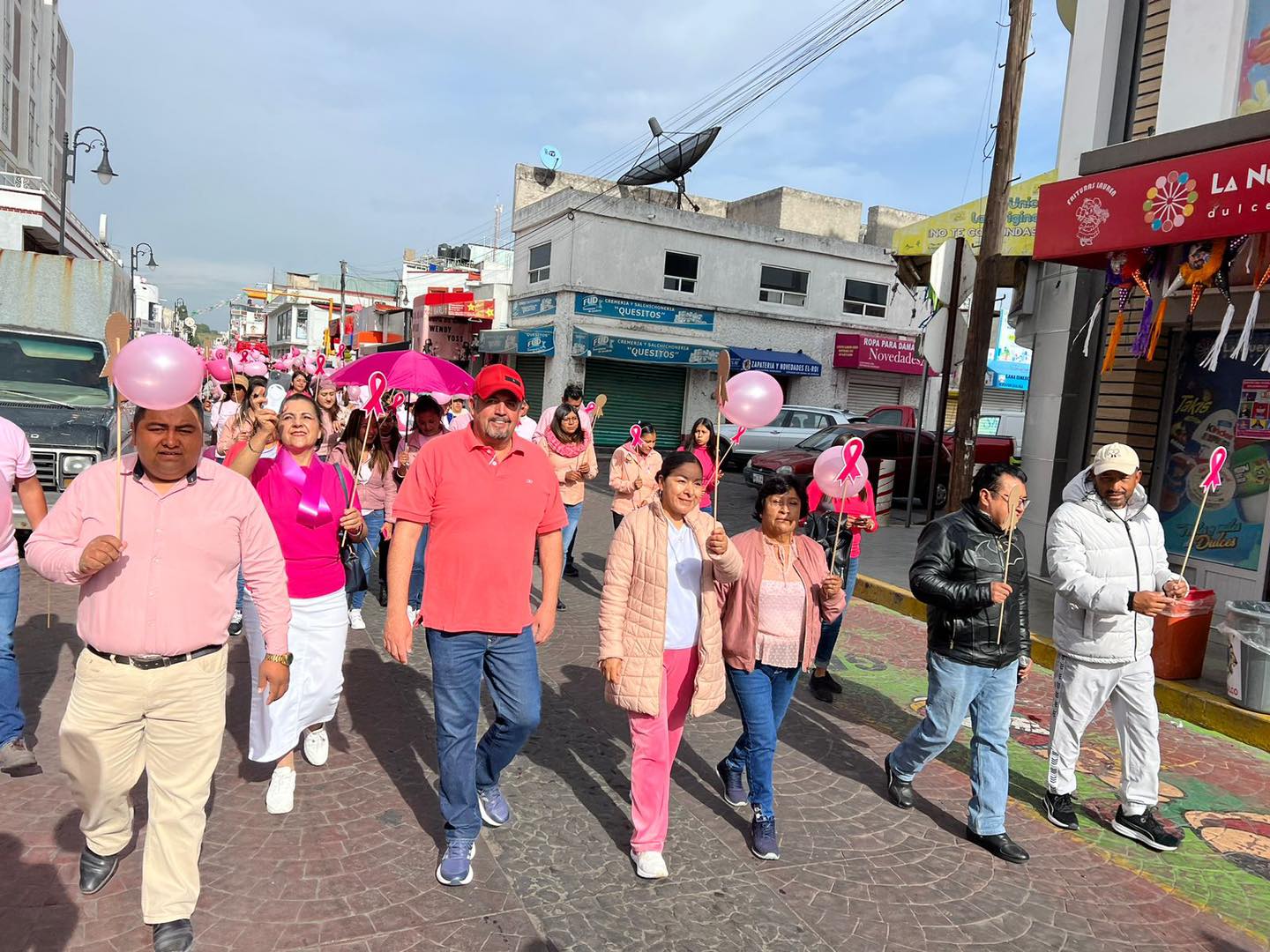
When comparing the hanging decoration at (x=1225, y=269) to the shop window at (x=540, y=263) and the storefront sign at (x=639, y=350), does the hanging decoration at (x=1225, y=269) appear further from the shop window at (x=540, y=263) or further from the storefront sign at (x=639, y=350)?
the shop window at (x=540, y=263)

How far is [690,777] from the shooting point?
4.60 m

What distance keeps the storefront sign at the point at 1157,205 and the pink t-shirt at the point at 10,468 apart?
7510 millimetres

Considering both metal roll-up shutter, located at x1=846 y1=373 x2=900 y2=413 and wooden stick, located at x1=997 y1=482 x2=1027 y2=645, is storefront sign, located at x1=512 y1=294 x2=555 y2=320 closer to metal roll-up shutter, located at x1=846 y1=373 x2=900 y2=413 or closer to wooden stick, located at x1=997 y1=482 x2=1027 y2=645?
metal roll-up shutter, located at x1=846 y1=373 x2=900 y2=413

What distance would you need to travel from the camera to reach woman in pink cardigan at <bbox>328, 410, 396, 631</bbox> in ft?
21.6

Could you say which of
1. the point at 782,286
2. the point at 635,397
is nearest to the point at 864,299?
the point at 782,286

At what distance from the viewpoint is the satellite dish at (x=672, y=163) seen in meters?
26.4

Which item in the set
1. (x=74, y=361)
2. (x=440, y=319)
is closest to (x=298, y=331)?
(x=440, y=319)

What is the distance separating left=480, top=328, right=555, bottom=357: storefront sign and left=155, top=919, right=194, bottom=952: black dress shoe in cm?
2294

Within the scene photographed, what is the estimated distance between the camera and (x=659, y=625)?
3523 mm

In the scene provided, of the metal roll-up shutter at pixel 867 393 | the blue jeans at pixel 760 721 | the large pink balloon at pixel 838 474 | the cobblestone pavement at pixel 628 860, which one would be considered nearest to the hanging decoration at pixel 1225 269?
the cobblestone pavement at pixel 628 860

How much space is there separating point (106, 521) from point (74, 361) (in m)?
8.51

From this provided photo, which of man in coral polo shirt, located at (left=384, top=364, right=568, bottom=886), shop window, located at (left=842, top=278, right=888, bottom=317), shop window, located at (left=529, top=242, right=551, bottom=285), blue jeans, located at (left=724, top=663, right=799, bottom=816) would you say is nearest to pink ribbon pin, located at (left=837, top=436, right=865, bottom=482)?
blue jeans, located at (left=724, top=663, right=799, bottom=816)

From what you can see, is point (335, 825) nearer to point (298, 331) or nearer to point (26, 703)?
point (26, 703)

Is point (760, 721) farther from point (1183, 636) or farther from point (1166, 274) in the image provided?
point (1166, 274)
